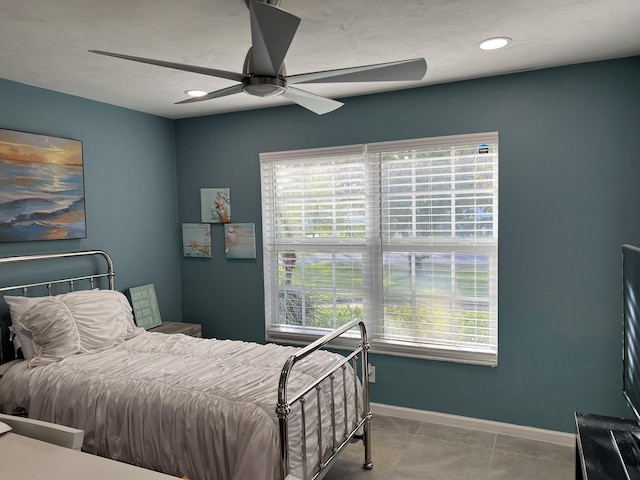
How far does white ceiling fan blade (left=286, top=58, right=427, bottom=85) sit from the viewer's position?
1828 mm

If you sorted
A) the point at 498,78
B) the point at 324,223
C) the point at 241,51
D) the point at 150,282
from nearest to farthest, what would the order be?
the point at 241,51 < the point at 498,78 < the point at 324,223 < the point at 150,282

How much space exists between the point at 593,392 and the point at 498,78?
216 cm

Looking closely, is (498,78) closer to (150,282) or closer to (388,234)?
(388,234)

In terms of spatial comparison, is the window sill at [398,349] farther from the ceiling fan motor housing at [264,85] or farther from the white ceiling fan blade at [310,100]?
the ceiling fan motor housing at [264,85]

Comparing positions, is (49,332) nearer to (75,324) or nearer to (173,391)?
(75,324)

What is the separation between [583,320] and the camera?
297 cm

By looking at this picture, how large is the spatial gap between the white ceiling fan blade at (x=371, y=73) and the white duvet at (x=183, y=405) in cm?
147

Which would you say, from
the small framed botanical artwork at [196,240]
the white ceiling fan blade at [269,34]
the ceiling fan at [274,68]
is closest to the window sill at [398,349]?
the small framed botanical artwork at [196,240]

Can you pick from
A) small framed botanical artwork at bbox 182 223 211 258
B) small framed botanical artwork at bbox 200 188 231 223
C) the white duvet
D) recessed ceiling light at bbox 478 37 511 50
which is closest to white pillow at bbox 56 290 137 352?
the white duvet

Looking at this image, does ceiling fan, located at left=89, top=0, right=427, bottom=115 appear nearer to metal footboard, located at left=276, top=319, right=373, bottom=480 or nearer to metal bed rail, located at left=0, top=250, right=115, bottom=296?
metal footboard, located at left=276, top=319, right=373, bottom=480

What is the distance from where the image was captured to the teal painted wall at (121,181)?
318 cm

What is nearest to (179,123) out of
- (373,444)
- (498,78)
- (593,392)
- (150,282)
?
(150,282)

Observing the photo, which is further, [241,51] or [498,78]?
[498,78]

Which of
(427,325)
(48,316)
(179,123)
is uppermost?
(179,123)
